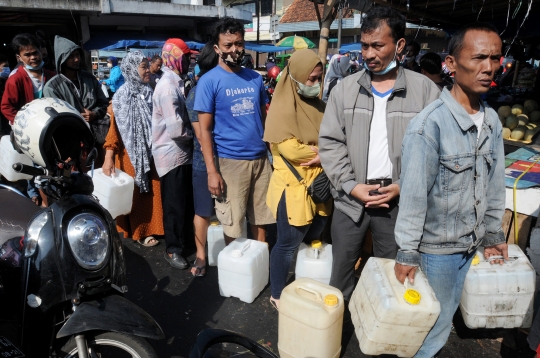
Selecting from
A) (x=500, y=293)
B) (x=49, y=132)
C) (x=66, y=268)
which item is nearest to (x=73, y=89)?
(x=49, y=132)

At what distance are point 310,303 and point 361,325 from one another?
30cm

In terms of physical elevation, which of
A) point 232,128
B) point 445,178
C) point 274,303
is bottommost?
point 274,303

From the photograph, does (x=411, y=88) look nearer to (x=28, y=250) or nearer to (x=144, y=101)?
(x=28, y=250)

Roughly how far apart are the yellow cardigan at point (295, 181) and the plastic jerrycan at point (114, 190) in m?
1.55

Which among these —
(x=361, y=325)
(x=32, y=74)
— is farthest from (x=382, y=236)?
(x=32, y=74)

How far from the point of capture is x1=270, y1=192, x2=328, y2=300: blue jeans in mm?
2771

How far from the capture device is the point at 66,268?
5.86ft

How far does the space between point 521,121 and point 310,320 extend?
4.26 m

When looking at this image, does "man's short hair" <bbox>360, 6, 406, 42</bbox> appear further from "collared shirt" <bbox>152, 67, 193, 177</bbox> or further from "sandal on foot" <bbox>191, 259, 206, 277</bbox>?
"sandal on foot" <bbox>191, 259, 206, 277</bbox>

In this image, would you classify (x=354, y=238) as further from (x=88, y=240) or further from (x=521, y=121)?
(x=521, y=121)

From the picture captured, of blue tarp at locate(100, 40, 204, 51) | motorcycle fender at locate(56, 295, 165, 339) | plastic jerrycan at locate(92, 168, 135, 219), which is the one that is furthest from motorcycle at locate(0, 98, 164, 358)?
blue tarp at locate(100, 40, 204, 51)

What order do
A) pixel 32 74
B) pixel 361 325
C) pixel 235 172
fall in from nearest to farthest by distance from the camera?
pixel 361 325 < pixel 235 172 < pixel 32 74

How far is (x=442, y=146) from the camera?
1.83 metres

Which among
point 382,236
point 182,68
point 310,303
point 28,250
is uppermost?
point 182,68
